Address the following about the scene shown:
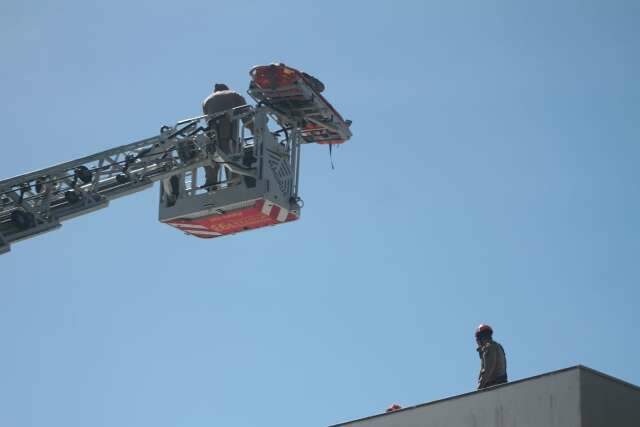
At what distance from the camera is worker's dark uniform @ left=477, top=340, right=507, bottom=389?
57.4 feet

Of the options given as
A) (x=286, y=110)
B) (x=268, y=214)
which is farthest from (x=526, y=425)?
(x=286, y=110)

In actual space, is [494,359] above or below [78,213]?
below

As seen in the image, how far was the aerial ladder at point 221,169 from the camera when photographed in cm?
2086

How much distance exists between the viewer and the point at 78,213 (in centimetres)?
2059

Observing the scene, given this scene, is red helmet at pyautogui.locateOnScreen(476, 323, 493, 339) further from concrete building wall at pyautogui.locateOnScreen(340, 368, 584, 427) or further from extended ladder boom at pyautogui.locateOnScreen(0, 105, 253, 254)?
extended ladder boom at pyautogui.locateOnScreen(0, 105, 253, 254)

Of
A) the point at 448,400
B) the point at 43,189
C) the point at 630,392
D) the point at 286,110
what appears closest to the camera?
the point at 630,392

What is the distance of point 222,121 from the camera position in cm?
2169

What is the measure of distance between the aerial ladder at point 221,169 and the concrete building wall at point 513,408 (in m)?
5.27

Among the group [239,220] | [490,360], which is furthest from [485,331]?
[239,220]

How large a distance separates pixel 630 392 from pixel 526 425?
1.50m

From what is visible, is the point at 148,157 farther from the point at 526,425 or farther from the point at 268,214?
the point at 526,425

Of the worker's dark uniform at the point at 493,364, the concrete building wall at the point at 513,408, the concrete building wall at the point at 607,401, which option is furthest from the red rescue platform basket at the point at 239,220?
the concrete building wall at the point at 607,401

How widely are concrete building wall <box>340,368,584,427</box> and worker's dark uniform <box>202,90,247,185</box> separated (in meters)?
6.24

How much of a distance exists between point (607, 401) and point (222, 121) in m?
9.38
